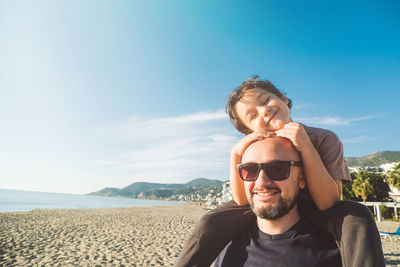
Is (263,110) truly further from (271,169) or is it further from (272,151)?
(271,169)

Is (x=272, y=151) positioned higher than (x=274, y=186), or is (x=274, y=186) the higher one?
(x=272, y=151)

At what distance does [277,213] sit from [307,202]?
37cm

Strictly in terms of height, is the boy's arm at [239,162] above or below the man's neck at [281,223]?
above

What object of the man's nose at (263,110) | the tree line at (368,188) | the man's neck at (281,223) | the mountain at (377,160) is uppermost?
the mountain at (377,160)

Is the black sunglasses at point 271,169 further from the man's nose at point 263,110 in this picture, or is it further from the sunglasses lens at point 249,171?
the man's nose at point 263,110

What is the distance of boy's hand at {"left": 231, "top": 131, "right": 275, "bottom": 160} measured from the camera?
6.09 feet

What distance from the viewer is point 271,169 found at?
171 cm

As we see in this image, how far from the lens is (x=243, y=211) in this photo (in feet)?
6.57

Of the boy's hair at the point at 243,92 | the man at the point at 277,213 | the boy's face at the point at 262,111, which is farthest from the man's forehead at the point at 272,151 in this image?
the boy's hair at the point at 243,92

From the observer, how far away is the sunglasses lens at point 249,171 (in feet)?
5.77

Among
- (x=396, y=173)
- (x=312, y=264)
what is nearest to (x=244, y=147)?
(x=312, y=264)

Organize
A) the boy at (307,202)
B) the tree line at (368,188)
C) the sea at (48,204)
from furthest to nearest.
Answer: the sea at (48,204) < the tree line at (368,188) < the boy at (307,202)

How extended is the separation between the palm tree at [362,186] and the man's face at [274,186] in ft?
113

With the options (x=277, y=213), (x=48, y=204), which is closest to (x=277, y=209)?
(x=277, y=213)
